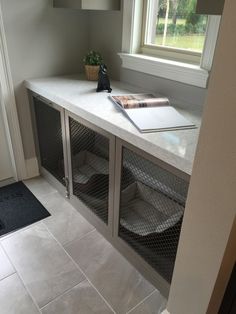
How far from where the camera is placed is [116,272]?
1.47 m

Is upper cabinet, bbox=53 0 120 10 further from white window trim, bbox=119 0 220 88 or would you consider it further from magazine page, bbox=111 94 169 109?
magazine page, bbox=111 94 169 109

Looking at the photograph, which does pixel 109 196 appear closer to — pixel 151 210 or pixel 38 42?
pixel 151 210

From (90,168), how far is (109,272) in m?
0.66

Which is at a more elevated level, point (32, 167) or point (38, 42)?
point (38, 42)

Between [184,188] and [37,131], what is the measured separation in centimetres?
136

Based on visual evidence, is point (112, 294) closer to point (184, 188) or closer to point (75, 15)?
point (184, 188)

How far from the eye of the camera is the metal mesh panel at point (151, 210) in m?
Result: 1.18

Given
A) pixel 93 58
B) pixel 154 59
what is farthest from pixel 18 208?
pixel 154 59

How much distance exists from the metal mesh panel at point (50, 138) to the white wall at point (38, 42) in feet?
0.42

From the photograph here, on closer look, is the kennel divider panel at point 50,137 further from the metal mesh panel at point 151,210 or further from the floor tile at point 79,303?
the floor tile at point 79,303

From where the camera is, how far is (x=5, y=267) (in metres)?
1.48

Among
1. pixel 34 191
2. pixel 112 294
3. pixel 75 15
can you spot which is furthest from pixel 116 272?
pixel 75 15

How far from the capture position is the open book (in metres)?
1.18

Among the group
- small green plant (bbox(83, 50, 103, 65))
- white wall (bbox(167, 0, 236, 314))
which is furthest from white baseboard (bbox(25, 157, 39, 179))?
white wall (bbox(167, 0, 236, 314))
